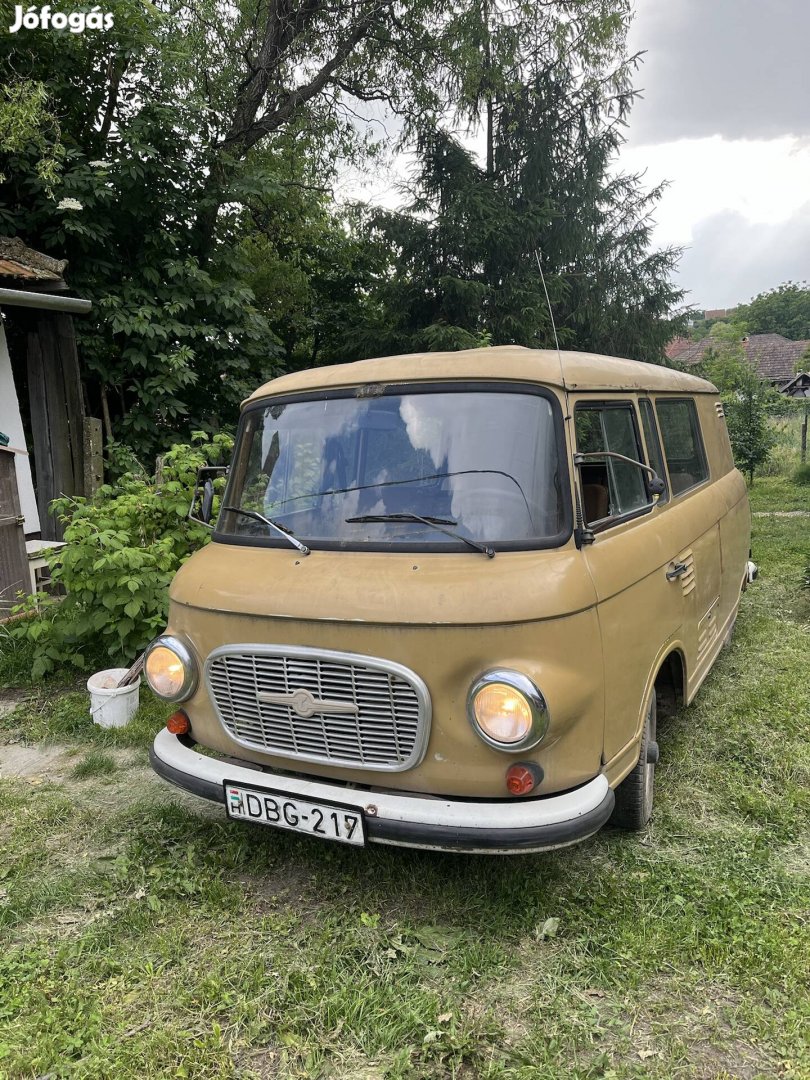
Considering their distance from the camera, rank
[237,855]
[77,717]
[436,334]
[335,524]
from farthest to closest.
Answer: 1. [436,334]
2. [77,717]
3. [237,855]
4. [335,524]

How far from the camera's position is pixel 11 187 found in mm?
8531

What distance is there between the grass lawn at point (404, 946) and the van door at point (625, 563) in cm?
69

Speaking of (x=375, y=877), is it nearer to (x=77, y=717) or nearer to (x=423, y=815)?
(x=423, y=815)

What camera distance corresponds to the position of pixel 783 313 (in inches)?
3041

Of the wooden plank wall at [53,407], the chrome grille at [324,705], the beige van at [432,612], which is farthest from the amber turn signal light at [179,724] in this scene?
the wooden plank wall at [53,407]

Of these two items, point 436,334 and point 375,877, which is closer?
point 375,877

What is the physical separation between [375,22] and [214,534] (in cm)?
1215

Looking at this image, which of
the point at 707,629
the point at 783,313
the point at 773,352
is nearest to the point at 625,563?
the point at 707,629

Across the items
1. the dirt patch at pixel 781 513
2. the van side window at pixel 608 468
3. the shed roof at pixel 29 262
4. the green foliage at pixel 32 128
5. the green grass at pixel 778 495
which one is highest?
the green foliage at pixel 32 128

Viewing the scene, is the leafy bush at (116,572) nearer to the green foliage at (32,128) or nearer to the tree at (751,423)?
the green foliage at (32,128)

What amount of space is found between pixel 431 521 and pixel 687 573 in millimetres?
1704

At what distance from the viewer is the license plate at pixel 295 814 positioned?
2.67 m

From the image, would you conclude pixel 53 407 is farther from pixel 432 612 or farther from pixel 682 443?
pixel 432 612

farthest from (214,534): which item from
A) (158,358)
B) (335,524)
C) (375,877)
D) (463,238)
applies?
(463,238)
